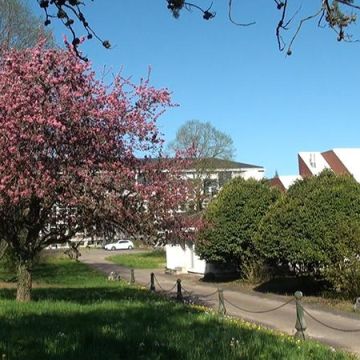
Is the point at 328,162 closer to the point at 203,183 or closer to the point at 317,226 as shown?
the point at 203,183

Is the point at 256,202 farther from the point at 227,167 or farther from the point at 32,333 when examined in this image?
the point at 227,167

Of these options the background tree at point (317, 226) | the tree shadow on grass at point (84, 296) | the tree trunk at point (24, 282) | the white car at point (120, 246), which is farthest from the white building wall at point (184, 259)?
the white car at point (120, 246)

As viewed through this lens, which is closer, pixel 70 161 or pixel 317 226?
pixel 70 161

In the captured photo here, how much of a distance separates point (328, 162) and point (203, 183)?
11457 mm

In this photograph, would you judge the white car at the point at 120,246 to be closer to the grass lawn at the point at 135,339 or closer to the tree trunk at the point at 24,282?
the tree trunk at the point at 24,282

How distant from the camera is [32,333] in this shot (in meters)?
Result: 8.88

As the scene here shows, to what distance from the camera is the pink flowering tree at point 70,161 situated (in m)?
14.0

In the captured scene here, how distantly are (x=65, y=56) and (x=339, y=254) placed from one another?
33.8 feet

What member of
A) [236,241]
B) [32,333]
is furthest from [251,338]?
[236,241]

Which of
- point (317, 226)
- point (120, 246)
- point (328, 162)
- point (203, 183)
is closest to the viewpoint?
point (317, 226)

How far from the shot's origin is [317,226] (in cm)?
1988

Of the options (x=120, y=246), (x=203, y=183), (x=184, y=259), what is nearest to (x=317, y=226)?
(x=184, y=259)

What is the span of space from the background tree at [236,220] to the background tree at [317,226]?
5.34m

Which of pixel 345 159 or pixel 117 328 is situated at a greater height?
pixel 345 159
